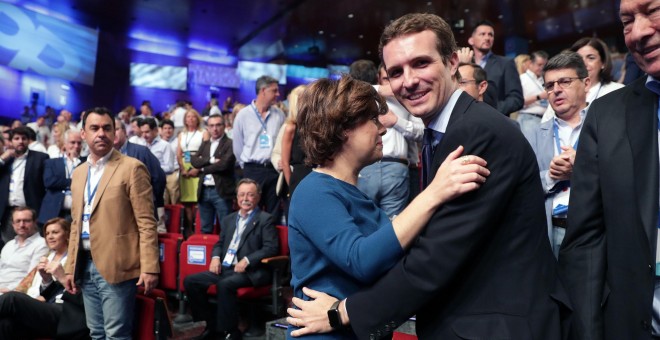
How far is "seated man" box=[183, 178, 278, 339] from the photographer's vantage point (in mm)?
4348

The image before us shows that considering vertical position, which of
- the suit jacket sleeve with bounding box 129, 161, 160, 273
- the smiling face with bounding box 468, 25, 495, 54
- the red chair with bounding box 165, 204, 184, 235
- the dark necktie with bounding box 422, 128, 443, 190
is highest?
the smiling face with bounding box 468, 25, 495, 54

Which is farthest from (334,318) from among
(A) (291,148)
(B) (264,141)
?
(B) (264,141)

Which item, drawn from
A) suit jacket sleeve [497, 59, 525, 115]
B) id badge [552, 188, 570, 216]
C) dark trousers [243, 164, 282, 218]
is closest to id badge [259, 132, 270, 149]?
dark trousers [243, 164, 282, 218]

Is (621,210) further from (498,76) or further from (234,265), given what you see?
(234,265)

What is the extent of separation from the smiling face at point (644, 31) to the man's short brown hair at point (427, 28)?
400mm

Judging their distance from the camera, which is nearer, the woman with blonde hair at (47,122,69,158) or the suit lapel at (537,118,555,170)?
the suit lapel at (537,118,555,170)

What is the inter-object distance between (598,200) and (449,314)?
0.48 metres

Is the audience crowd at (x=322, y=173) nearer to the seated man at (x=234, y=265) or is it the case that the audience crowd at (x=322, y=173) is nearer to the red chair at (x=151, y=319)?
the seated man at (x=234, y=265)

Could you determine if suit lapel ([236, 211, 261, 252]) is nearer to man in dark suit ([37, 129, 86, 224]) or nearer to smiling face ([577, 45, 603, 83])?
man in dark suit ([37, 129, 86, 224])

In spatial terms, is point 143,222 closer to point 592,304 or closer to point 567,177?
point 567,177

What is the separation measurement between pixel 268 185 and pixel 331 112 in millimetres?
4144

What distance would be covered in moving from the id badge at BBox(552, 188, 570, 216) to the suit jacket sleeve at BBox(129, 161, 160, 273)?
2353mm

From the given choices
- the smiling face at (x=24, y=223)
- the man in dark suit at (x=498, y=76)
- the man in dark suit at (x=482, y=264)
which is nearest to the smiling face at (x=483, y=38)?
the man in dark suit at (x=498, y=76)

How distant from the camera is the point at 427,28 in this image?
1.40 m
